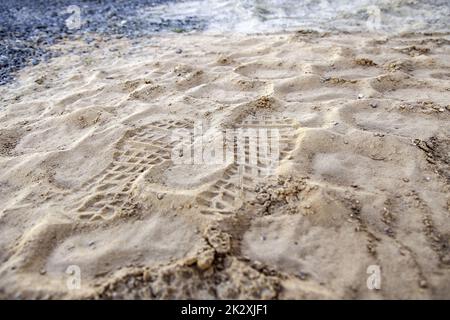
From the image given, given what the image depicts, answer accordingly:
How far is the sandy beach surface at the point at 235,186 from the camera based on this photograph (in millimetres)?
1547

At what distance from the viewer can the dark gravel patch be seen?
4387mm

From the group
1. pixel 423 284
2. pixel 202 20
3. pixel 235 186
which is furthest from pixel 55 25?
pixel 423 284

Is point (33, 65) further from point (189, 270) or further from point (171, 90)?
point (189, 270)

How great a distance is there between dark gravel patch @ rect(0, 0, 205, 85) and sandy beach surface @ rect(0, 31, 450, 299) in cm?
113

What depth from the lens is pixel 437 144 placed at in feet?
7.32

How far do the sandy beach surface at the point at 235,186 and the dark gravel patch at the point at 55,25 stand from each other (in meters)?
1.13

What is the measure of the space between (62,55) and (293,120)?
3066 mm

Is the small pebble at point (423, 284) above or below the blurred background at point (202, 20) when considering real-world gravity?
below

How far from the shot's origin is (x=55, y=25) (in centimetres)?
554

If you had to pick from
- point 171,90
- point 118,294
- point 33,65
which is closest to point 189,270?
point 118,294

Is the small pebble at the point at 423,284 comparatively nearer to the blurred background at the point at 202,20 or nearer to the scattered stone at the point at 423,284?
the scattered stone at the point at 423,284

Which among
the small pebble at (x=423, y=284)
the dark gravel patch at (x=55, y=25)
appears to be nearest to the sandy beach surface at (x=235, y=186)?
the small pebble at (x=423, y=284)

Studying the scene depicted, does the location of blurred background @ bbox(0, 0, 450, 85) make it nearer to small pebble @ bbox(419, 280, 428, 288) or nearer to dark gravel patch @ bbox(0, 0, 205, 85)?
dark gravel patch @ bbox(0, 0, 205, 85)

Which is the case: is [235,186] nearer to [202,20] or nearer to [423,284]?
[423,284]
